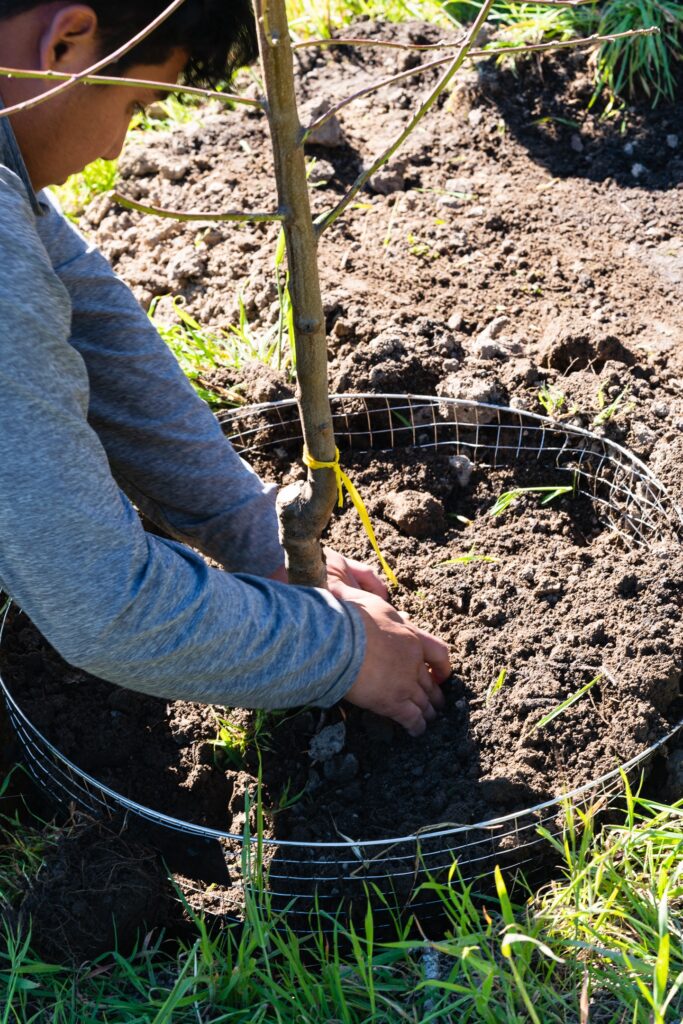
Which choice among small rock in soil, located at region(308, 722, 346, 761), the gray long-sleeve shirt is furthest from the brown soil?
the gray long-sleeve shirt

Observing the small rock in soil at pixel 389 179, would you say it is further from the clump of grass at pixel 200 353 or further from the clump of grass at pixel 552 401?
the clump of grass at pixel 552 401

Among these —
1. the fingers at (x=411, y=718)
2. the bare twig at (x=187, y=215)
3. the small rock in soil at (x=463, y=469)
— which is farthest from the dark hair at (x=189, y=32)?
the fingers at (x=411, y=718)

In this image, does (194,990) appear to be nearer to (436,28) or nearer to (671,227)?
(671,227)

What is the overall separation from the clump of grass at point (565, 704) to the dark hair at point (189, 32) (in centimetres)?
123

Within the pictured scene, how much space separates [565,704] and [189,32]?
1282mm

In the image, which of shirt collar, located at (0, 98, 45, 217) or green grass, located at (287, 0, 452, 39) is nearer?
shirt collar, located at (0, 98, 45, 217)

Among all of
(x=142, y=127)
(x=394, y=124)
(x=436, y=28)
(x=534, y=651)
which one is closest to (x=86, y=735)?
(x=534, y=651)

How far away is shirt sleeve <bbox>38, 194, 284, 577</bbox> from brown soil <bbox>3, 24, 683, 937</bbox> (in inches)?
13.8

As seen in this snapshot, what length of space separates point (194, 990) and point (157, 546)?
73 cm

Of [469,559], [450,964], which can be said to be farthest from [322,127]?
[450,964]

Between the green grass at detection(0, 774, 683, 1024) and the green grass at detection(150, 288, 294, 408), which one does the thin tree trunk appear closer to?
the green grass at detection(0, 774, 683, 1024)

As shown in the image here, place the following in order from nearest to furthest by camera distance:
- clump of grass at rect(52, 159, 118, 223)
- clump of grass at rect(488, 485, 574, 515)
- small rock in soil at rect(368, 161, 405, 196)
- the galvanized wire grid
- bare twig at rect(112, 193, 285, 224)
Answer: bare twig at rect(112, 193, 285, 224), the galvanized wire grid, clump of grass at rect(488, 485, 574, 515), small rock in soil at rect(368, 161, 405, 196), clump of grass at rect(52, 159, 118, 223)

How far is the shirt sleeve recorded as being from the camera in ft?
6.97

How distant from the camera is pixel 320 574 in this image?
190 centimetres
